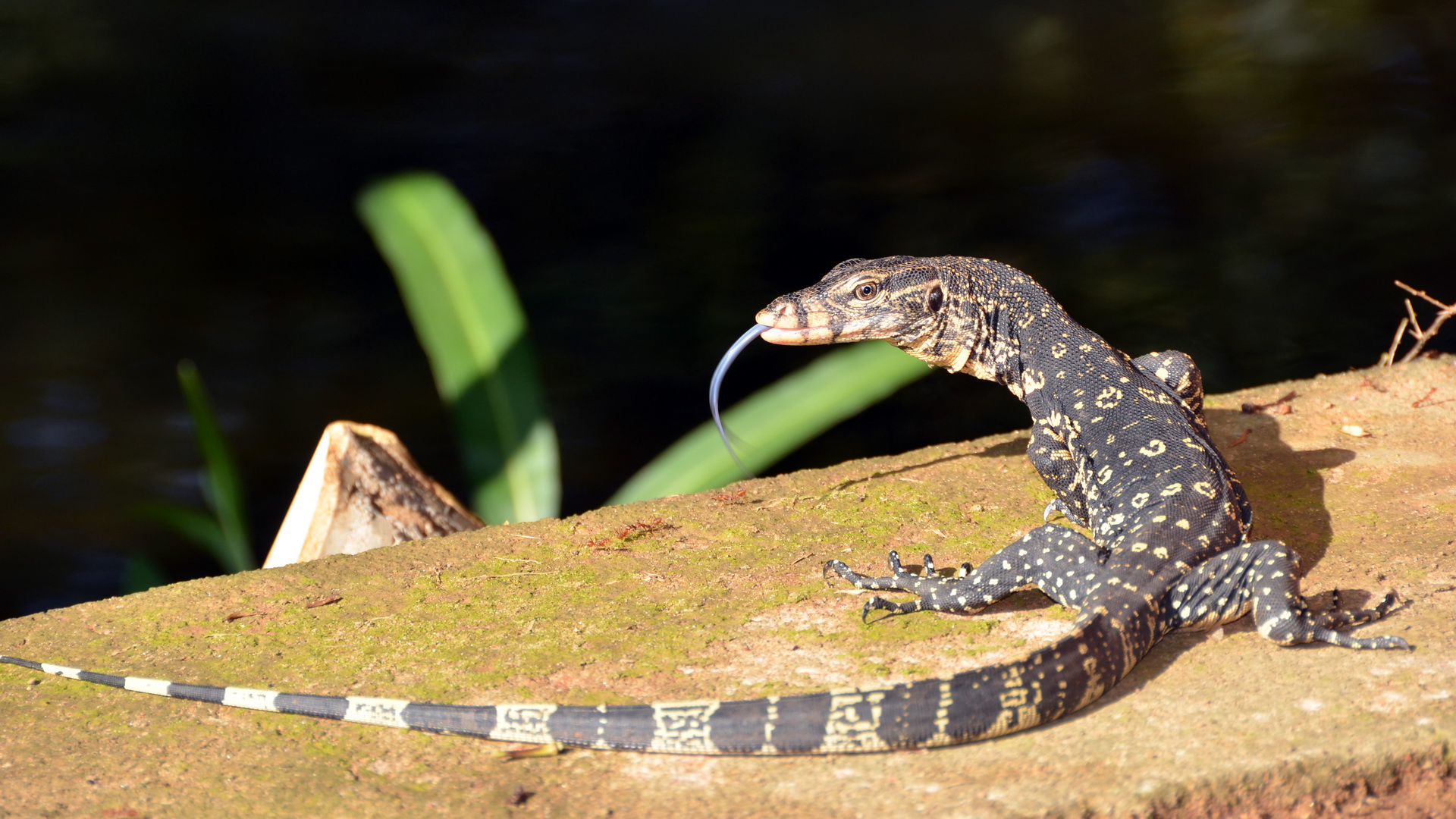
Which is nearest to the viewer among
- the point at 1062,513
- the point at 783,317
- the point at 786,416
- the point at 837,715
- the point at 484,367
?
the point at 837,715

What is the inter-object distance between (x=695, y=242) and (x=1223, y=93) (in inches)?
247

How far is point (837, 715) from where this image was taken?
2.85 meters

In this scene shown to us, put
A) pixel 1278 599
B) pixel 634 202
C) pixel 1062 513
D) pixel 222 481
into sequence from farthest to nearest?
1. pixel 634 202
2. pixel 222 481
3. pixel 1062 513
4. pixel 1278 599

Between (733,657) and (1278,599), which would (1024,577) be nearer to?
(1278,599)

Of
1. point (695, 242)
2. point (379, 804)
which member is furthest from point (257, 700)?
point (695, 242)

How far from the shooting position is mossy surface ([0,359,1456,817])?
9.25 ft

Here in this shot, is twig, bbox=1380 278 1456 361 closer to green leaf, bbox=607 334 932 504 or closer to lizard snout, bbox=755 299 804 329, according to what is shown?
green leaf, bbox=607 334 932 504

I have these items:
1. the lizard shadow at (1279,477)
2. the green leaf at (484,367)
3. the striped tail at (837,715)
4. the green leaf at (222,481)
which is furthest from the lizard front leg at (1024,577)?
the green leaf at (222,481)

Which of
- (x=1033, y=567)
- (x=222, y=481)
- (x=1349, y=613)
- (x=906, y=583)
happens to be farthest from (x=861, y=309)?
(x=222, y=481)

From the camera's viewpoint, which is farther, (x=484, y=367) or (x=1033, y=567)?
(x=484, y=367)

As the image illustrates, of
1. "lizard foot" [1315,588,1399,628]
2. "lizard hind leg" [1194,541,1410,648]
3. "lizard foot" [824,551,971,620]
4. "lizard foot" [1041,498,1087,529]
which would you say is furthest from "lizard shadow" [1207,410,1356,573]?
"lizard foot" [824,551,971,620]

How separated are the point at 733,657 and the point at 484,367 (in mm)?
2879

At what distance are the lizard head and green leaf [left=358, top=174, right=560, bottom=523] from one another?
5.97ft

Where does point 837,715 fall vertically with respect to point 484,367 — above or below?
below
